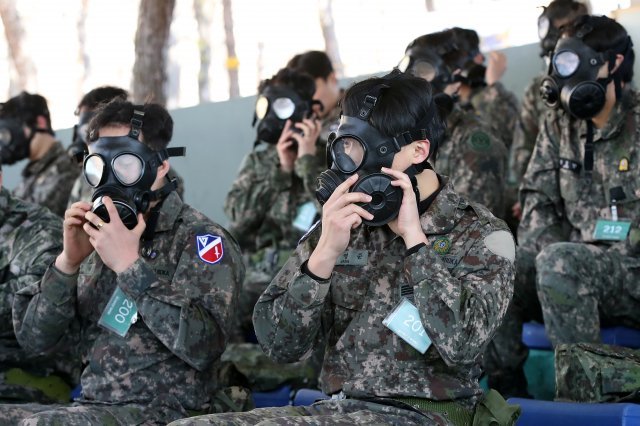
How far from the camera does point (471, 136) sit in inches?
223

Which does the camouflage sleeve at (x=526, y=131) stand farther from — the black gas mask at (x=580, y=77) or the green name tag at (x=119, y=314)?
the green name tag at (x=119, y=314)

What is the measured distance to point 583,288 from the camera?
4.41 metres

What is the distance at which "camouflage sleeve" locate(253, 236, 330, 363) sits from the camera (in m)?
3.24

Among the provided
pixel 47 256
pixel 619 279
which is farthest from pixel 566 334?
pixel 47 256

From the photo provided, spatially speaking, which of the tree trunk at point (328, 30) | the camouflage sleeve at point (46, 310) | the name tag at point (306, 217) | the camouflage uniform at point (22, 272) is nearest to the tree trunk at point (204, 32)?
the tree trunk at point (328, 30)

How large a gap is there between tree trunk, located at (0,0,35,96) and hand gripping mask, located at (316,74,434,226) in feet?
54.6

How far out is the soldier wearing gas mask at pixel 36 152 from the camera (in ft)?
22.0

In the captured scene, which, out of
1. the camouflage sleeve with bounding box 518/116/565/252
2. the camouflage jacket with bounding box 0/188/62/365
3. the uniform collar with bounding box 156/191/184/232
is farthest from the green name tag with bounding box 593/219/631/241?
the camouflage jacket with bounding box 0/188/62/365

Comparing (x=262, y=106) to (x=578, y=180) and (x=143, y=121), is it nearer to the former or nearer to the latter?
(x=578, y=180)

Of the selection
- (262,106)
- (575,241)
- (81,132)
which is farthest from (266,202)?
(575,241)

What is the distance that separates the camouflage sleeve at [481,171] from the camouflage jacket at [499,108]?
1.35 metres

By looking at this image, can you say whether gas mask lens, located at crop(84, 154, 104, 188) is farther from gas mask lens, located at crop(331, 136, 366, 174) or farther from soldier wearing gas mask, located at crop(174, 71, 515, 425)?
gas mask lens, located at crop(331, 136, 366, 174)

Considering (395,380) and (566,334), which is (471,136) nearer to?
(566,334)

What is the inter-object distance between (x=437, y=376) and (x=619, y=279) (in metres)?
1.60
